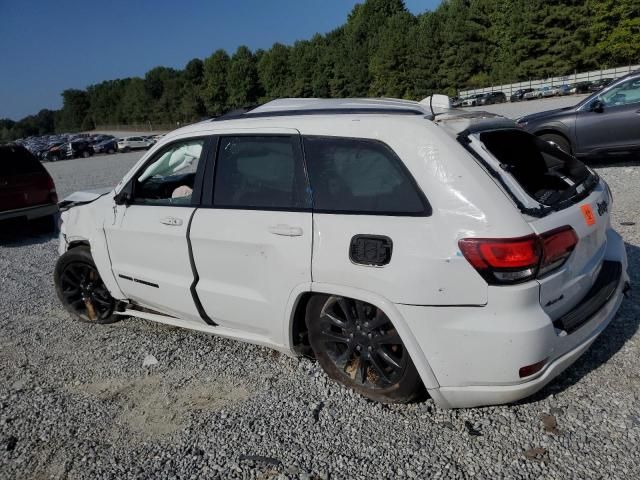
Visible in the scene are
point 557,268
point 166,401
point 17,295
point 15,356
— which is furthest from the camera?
point 17,295

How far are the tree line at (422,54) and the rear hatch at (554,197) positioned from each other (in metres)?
57.5

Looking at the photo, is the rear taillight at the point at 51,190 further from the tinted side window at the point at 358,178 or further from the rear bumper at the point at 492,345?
the rear bumper at the point at 492,345

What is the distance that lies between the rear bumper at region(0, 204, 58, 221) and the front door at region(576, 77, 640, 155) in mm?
8997

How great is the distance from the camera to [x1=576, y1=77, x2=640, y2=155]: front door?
353 inches

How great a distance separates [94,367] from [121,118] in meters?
152

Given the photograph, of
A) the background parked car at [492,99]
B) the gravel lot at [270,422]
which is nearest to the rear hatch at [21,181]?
the gravel lot at [270,422]

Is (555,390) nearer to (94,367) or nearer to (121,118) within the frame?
(94,367)

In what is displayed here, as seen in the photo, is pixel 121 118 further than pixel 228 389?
Yes

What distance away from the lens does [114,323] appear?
15.9 ft

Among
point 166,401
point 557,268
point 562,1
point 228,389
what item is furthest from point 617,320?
point 562,1

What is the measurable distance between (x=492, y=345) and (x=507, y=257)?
43cm

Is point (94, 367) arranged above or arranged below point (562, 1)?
below

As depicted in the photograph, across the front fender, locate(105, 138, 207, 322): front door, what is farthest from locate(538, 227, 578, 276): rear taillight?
the front fender

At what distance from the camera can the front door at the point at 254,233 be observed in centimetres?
320
